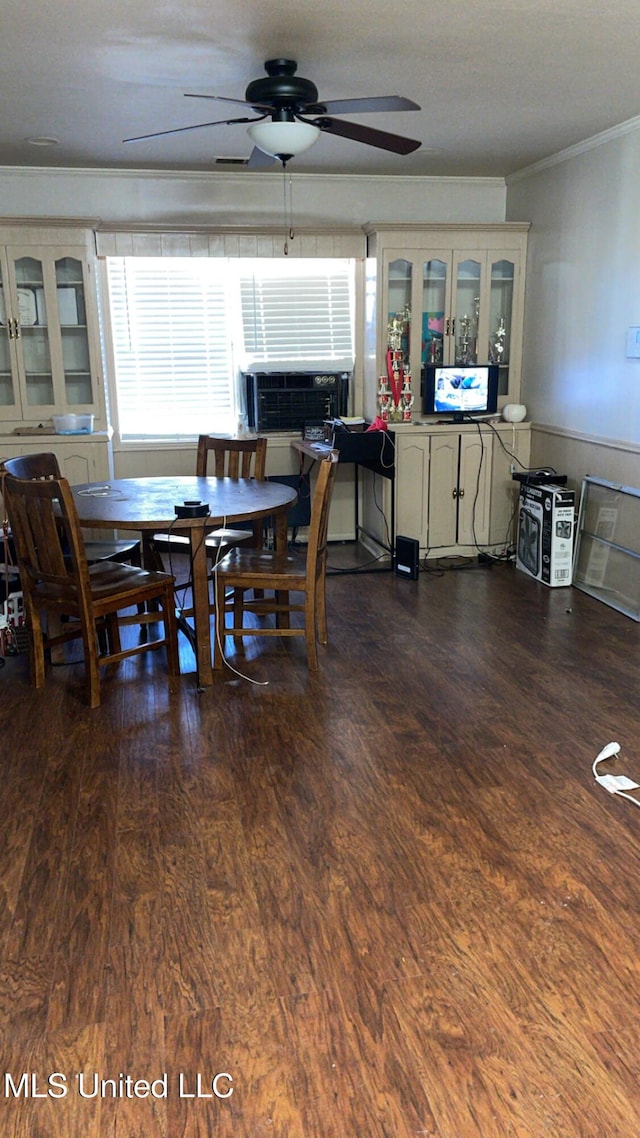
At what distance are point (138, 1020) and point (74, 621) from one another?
2.70 metres

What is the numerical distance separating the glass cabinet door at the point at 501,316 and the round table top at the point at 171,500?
2.38 meters

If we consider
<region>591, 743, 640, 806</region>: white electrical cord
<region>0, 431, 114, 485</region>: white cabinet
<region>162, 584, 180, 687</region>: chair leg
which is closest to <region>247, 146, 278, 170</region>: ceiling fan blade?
<region>162, 584, 180, 687</region>: chair leg

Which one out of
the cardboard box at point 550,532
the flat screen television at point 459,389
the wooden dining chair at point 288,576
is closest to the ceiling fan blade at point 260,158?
the wooden dining chair at point 288,576

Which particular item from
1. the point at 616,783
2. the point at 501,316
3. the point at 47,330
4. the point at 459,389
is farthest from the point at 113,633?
the point at 501,316

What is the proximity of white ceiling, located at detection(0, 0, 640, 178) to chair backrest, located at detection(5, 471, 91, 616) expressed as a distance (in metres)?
1.58

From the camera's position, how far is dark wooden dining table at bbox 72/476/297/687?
3.27 m

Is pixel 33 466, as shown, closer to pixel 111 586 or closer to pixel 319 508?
pixel 111 586

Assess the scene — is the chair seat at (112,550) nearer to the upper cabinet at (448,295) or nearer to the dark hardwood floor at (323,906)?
the dark hardwood floor at (323,906)

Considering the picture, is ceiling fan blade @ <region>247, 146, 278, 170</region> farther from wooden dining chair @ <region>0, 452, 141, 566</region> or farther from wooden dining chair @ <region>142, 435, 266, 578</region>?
wooden dining chair @ <region>0, 452, 141, 566</region>

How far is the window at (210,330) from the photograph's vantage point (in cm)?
554

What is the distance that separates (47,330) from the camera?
5.22 meters

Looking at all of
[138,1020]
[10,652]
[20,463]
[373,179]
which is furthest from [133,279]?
[138,1020]

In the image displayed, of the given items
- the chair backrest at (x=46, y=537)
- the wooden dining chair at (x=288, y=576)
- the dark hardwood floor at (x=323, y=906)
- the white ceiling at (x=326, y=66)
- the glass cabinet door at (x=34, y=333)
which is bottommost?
the dark hardwood floor at (x=323, y=906)

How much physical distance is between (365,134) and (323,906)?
274 centimetres
